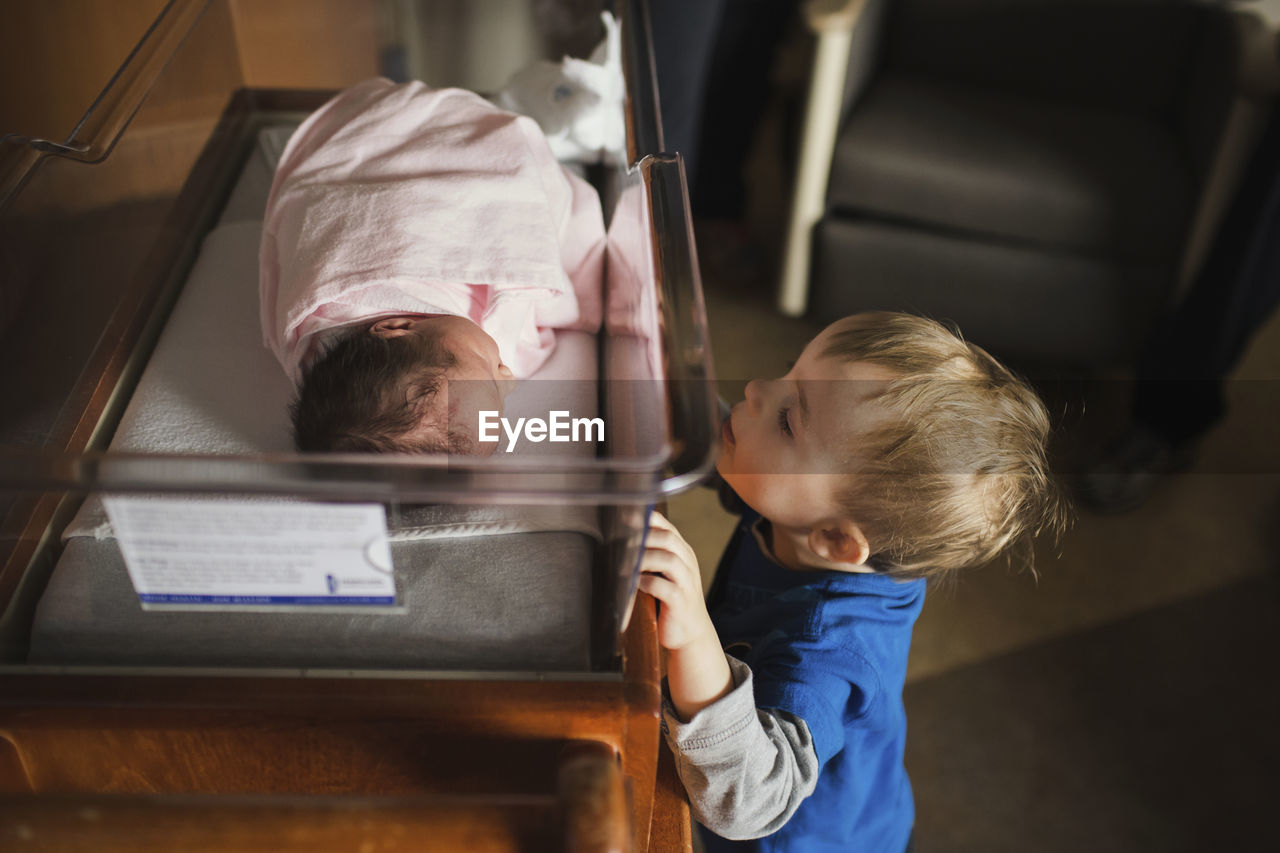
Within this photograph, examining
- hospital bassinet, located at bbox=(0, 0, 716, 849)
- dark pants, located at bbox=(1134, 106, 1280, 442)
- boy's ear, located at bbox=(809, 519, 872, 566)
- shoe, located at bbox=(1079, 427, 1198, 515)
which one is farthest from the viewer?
shoe, located at bbox=(1079, 427, 1198, 515)

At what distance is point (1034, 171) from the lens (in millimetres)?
1687

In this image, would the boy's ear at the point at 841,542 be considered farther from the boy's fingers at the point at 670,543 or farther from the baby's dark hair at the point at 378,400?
the baby's dark hair at the point at 378,400

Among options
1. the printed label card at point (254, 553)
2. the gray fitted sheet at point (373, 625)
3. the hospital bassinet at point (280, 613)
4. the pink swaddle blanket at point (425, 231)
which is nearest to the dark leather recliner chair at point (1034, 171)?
the pink swaddle blanket at point (425, 231)

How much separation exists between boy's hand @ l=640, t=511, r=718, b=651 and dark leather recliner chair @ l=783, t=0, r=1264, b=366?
1.09 metres

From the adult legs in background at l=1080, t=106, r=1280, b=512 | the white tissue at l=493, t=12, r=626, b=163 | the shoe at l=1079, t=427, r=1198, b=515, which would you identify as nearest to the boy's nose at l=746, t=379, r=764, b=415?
the white tissue at l=493, t=12, r=626, b=163

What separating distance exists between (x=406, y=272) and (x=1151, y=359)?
1.43m

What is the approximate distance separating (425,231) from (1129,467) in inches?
52.7

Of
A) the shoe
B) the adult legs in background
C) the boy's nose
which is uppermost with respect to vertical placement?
the boy's nose

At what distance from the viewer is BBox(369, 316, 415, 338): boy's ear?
723 mm

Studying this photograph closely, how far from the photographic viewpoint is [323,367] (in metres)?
0.70

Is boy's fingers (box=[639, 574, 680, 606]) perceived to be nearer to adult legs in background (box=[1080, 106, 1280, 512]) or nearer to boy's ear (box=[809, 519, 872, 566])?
boy's ear (box=[809, 519, 872, 566])

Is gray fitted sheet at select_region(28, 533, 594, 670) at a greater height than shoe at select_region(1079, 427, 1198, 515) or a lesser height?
greater

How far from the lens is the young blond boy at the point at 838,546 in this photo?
0.64m

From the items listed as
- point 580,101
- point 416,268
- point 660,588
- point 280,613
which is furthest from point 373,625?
point 580,101
